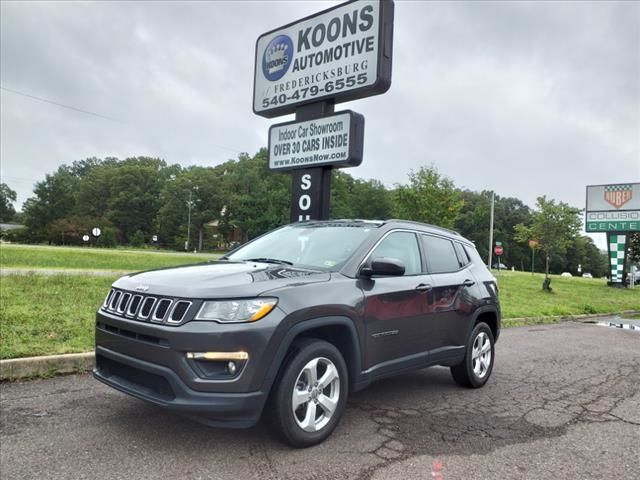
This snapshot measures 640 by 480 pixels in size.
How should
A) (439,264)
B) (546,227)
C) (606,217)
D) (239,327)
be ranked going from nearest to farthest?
(239,327) < (439,264) < (546,227) < (606,217)

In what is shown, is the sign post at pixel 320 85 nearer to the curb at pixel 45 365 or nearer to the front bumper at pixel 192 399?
the curb at pixel 45 365

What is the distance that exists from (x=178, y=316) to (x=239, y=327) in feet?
1.37

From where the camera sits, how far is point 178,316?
332 centimetres

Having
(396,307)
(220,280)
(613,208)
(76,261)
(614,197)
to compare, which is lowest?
(76,261)

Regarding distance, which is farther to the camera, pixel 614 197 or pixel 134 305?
pixel 614 197

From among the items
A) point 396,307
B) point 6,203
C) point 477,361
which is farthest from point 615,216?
point 6,203

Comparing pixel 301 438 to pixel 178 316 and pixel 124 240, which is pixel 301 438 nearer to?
pixel 178 316

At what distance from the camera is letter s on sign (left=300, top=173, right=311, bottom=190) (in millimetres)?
9148

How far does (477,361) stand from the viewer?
5652mm

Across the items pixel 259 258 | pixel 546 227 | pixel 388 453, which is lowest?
pixel 388 453

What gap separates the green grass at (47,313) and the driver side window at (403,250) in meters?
3.69

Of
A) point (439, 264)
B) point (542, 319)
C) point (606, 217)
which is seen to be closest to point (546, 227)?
point (606, 217)

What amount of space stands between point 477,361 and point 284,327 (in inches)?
122

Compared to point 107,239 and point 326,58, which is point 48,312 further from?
point 107,239
